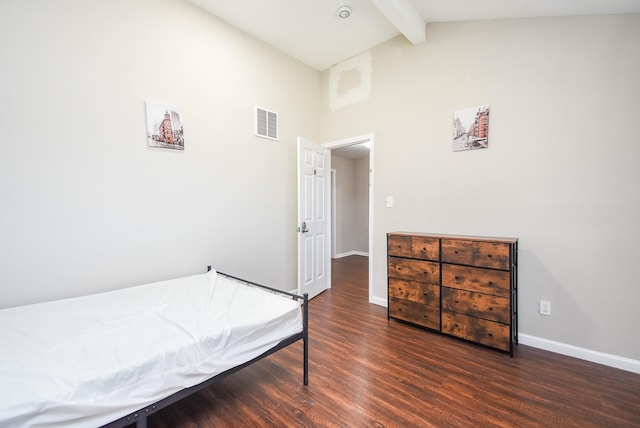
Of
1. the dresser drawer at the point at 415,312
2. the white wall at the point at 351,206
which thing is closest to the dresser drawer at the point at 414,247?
the dresser drawer at the point at 415,312

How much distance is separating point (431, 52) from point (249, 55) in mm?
2025

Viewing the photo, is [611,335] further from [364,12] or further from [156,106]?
[156,106]

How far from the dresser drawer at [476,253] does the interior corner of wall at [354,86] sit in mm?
2150

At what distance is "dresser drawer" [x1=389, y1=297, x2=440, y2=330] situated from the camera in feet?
8.67

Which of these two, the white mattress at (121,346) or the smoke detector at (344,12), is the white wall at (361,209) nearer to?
the smoke detector at (344,12)

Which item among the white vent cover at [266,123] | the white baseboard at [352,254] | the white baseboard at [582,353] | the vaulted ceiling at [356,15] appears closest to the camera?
the white baseboard at [582,353]

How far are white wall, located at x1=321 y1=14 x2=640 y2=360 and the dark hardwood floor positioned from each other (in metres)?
0.49

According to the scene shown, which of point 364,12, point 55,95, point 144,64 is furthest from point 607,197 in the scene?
point 55,95

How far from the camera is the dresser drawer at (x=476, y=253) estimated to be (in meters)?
2.26

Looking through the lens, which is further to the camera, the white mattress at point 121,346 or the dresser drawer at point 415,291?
the dresser drawer at point 415,291

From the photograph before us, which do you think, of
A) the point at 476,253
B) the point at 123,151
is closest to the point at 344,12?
the point at 123,151

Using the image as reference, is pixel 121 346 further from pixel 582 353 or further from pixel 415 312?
pixel 582 353

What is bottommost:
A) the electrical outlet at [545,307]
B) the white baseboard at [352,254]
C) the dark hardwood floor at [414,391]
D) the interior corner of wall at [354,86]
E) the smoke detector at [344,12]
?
the dark hardwood floor at [414,391]

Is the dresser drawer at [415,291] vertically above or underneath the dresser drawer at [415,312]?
above
